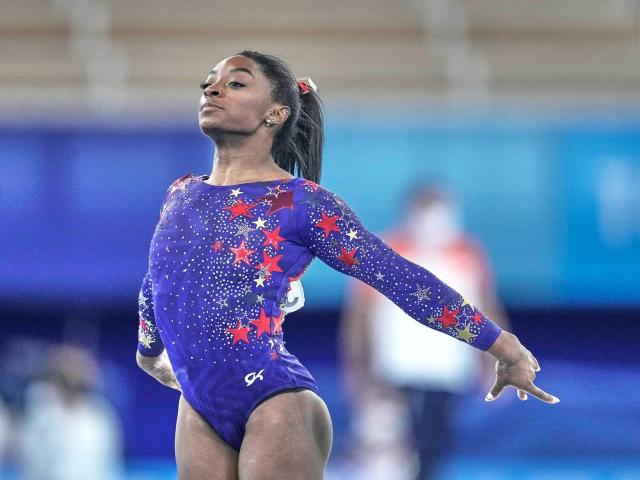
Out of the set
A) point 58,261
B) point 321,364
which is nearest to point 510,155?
point 321,364

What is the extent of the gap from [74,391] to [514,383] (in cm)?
514

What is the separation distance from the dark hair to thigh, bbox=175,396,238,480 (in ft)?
2.66

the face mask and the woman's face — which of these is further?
the face mask

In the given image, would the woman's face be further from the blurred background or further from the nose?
the blurred background

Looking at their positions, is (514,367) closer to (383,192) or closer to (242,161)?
(242,161)

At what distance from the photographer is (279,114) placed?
3.51 meters

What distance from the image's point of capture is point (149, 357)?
3709 mm

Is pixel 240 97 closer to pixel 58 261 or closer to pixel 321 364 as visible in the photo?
pixel 58 261

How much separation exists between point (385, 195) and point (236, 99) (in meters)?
5.20

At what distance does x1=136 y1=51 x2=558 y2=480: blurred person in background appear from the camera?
126 inches

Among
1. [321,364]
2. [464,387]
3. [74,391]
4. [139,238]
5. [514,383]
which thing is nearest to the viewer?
[514,383]

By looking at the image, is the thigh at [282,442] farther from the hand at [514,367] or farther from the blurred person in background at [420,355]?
the blurred person in background at [420,355]

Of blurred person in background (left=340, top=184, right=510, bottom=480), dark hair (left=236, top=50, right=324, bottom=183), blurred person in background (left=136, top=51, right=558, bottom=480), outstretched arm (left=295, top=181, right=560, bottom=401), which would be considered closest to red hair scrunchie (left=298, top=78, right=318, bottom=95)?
dark hair (left=236, top=50, right=324, bottom=183)

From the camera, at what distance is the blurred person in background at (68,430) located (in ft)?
25.7
